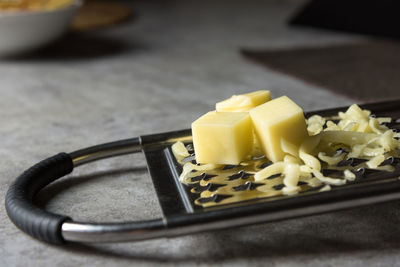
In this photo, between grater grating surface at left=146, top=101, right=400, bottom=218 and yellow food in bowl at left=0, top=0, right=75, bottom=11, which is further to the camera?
yellow food in bowl at left=0, top=0, right=75, bottom=11

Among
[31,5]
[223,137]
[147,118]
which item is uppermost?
[31,5]

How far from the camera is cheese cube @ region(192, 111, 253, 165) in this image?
0.77 meters

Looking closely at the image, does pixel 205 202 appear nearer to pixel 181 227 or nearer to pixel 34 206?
pixel 181 227

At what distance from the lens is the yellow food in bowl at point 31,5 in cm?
193

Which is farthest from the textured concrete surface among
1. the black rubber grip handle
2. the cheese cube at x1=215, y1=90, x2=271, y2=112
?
the cheese cube at x1=215, y1=90, x2=271, y2=112

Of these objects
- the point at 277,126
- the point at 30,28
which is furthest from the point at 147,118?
the point at 30,28

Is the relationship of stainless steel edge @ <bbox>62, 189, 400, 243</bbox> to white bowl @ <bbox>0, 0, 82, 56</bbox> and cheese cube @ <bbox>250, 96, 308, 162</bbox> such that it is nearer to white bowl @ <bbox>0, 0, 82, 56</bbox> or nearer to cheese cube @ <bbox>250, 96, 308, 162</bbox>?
cheese cube @ <bbox>250, 96, 308, 162</bbox>

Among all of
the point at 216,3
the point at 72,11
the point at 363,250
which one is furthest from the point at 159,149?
the point at 216,3

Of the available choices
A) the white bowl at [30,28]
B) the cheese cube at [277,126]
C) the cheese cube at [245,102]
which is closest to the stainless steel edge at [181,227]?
the cheese cube at [277,126]

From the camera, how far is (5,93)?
1.67 metres

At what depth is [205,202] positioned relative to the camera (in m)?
0.69

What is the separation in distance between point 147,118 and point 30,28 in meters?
0.78

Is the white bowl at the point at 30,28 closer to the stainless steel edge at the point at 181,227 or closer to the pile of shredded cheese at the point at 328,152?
the pile of shredded cheese at the point at 328,152

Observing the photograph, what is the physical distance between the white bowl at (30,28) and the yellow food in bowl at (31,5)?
0.15ft
